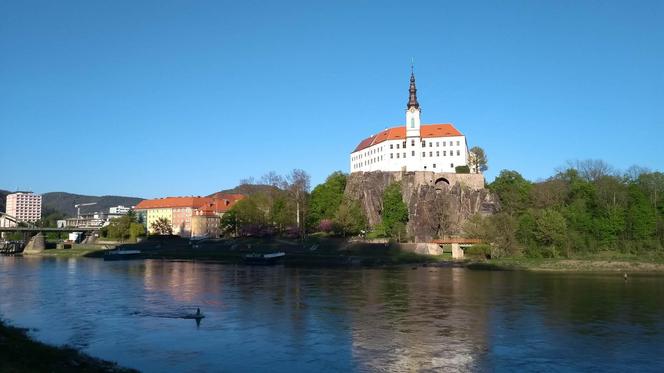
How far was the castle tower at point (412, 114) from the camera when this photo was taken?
89500 mm

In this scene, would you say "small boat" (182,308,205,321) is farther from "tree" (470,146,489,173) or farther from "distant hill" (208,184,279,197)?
"tree" (470,146,489,173)

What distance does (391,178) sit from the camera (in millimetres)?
83875

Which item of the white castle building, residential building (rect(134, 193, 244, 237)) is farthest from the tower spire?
residential building (rect(134, 193, 244, 237))

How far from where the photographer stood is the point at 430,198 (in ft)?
255

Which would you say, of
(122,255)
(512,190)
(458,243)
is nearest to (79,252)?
(122,255)

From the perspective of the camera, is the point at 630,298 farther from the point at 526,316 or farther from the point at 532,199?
the point at 532,199

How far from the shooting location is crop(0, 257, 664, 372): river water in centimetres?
1946

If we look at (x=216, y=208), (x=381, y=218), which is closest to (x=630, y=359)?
(x=381, y=218)

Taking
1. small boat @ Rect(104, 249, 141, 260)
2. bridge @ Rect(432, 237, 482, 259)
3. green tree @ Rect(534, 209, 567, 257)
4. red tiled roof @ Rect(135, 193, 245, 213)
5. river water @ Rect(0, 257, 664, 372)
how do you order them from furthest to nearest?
1. red tiled roof @ Rect(135, 193, 245, 213)
2. small boat @ Rect(104, 249, 141, 260)
3. bridge @ Rect(432, 237, 482, 259)
4. green tree @ Rect(534, 209, 567, 257)
5. river water @ Rect(0, 257, 664, 372)

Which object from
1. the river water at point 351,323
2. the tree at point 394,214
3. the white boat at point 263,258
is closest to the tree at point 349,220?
the tree at point 394,214

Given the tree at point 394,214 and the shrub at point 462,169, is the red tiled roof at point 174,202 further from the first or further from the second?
the shrub at point 462,169

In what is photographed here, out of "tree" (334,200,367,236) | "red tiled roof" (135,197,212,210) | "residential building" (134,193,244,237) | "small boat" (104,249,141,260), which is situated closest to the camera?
"tree" (334,200,367,236)

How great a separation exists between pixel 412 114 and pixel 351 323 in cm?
6723

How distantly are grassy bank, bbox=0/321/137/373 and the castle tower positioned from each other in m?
75.9
